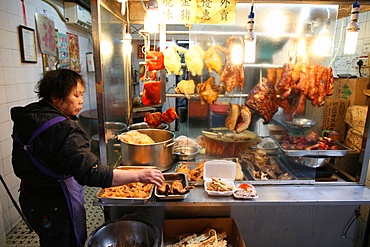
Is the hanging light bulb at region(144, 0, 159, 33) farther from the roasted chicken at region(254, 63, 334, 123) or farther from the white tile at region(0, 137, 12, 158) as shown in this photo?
the white tile at region(0, 137, 12, 158)

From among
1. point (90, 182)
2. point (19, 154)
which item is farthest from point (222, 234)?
point (19, 154)

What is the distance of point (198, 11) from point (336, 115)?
2.16 meters

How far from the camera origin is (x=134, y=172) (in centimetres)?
167

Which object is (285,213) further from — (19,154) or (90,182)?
(19,154)

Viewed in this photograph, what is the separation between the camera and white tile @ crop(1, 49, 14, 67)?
121 inches

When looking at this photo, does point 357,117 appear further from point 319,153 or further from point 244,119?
point 244,119

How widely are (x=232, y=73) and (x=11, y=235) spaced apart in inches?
130

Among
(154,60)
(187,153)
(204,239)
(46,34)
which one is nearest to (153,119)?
(187,153)

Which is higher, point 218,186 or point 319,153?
point 319,153

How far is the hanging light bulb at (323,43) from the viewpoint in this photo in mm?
2104

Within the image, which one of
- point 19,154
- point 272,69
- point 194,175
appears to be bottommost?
point 194,175

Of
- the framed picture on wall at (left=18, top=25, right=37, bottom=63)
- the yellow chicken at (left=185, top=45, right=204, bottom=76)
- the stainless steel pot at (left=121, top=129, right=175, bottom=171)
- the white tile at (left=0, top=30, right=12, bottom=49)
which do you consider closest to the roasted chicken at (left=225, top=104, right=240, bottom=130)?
Answer: the yellow chicken at (left=185, top=45, right=204, bottom=76)

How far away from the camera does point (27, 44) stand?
3.55 meters

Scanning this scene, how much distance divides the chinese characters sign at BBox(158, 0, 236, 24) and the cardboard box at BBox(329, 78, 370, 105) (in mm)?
1796
